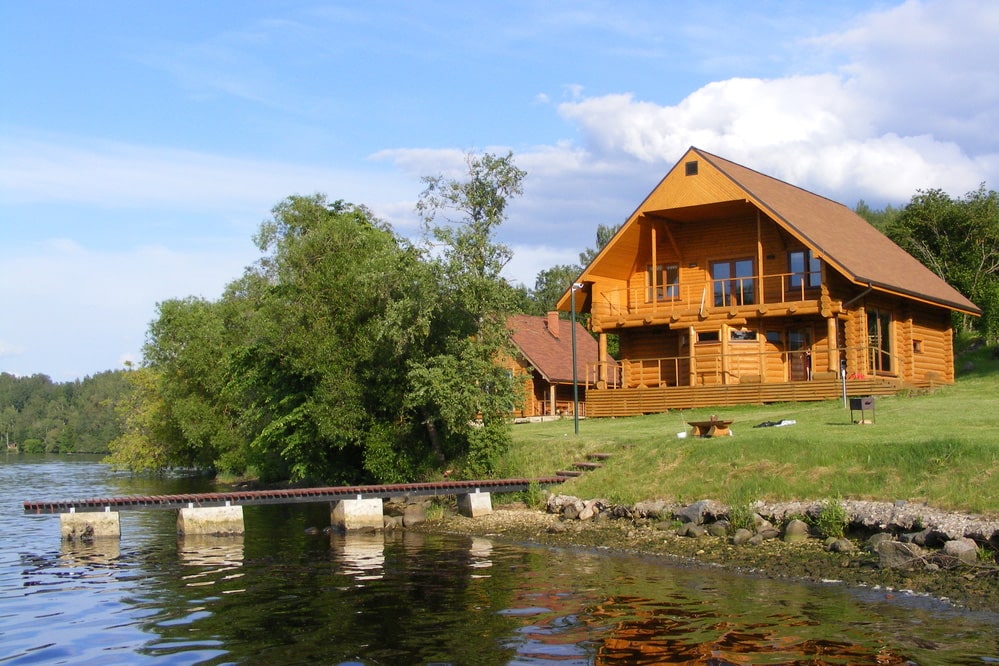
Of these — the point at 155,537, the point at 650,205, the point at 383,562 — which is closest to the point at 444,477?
the point at 155,537

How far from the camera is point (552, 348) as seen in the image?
172ft

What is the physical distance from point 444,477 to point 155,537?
8.73 metres

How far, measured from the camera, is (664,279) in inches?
1535

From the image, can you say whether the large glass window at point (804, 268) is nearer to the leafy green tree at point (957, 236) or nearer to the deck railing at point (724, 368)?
the deck railing at point (724, 368)

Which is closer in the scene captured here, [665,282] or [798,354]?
[798,354]

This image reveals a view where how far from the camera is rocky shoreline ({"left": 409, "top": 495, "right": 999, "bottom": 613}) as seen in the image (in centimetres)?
1471

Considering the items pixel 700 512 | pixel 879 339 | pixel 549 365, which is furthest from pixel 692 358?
pixel 700 512

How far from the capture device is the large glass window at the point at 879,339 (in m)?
35.0

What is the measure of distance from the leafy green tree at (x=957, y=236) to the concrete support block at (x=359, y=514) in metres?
33.7

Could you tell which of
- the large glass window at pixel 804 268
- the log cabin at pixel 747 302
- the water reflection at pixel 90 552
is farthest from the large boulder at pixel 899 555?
the large glass window at pixel 804 268

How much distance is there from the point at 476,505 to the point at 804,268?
57.0 ft

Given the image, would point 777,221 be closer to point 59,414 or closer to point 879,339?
point 879,339

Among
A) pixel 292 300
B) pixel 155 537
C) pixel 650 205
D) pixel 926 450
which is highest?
pixel 650 205

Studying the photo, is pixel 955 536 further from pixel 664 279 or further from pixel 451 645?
pixel 664 279
